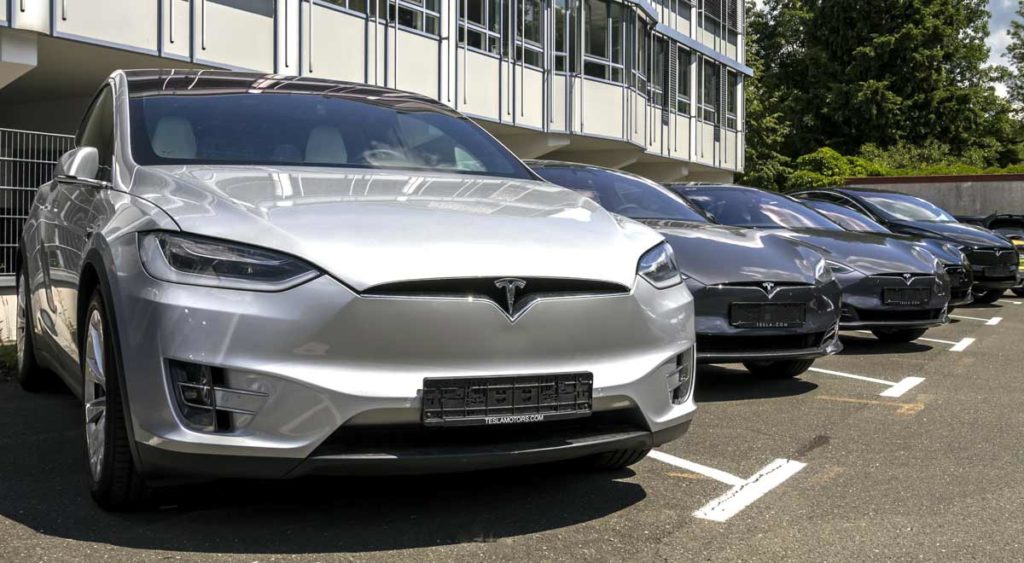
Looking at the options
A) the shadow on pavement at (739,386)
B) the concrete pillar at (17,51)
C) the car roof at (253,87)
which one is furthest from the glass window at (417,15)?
the car roof at (253,87)

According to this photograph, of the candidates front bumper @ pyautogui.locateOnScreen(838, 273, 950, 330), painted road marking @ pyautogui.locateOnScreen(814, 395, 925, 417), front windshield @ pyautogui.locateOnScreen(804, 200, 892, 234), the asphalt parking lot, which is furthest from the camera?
front windshield @ pyautogui.locateOnScreen(804, 200, 892, 234)

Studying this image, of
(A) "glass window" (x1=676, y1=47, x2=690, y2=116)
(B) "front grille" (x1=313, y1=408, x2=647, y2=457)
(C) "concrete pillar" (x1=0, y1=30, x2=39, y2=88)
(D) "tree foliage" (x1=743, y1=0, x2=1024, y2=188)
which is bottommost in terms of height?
(B) "front grille" (x1=313, y1=408, x2=647, y2=457)

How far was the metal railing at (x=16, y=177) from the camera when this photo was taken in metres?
10.1

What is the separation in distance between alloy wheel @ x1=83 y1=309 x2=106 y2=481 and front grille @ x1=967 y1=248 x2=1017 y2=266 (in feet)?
41.3

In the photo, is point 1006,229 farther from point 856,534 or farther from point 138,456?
point 138,456

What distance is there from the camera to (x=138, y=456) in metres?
3.35

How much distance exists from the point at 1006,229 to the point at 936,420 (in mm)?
13087

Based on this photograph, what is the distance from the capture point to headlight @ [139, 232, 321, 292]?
3.23 meters

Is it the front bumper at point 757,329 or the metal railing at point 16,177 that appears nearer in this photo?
the front bumper at point 757,329

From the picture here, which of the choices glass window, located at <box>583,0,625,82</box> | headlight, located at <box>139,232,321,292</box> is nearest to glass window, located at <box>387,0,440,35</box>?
glass window, located at <box>583,0,625,82</box>

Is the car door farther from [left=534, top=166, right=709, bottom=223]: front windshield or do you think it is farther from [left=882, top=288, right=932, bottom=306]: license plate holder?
[left=882, top=288, right=932, bottom=306]: license plate holder

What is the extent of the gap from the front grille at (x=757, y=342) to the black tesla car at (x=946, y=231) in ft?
25.8

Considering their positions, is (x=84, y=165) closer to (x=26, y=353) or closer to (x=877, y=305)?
(x=26, y=353)

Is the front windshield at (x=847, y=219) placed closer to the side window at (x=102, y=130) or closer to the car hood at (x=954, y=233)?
Answer: the car hood at (x=954, y=233)
